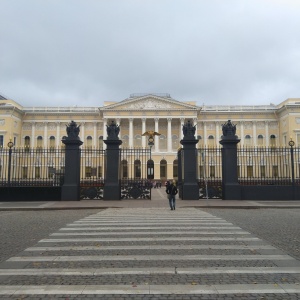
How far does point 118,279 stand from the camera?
520 cm

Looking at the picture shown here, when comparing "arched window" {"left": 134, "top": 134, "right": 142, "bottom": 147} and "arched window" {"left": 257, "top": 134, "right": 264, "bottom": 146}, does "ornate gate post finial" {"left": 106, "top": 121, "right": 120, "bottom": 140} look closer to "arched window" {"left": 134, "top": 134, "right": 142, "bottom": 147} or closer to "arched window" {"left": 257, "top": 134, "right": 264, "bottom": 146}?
"arched window" {"left": 134, "top": 134, "right": 142, "bottom": 147}

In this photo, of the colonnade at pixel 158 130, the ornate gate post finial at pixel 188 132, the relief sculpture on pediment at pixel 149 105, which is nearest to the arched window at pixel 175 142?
the colonnade at pixel 158 130

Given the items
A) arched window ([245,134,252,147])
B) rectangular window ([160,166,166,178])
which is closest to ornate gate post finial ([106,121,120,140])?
rectangular window ([160,166,166,178])

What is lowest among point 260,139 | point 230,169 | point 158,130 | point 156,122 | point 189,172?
point 189,172

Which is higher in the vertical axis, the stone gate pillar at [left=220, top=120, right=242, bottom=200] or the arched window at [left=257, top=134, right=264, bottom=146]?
the arched window at [left=257, top=134, right=264, bottom=146]

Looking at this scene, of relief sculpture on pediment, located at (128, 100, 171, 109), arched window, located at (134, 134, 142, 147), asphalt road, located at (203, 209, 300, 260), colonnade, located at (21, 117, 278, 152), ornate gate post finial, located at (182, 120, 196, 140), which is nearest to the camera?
asphalt road, located at (203, 209, 300, 260)

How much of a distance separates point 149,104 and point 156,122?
14.4 ft

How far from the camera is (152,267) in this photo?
5836 mm

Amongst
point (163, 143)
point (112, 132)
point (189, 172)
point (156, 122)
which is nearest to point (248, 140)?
point (163, 143)

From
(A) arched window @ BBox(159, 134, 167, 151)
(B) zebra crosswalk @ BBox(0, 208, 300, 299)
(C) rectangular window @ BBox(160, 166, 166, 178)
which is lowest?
(B) zebra crosswalk @ BBox(0, 208, 300, 299)

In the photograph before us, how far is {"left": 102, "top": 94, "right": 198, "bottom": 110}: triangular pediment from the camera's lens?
253ft

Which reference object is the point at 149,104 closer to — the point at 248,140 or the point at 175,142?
the point at 175,142

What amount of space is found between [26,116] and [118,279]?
80.5 meters

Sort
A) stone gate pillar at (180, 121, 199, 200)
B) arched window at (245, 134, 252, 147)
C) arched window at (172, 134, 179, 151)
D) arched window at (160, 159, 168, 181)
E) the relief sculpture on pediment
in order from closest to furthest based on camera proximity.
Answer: stone gate pillar at (180, 121, 199, 200) < arched window at (160, 159, 168, 181) < the relief sculpture on pediment < arched window at (172, 134, 179, 151) < arched window at (245, 134, 252, 147)
